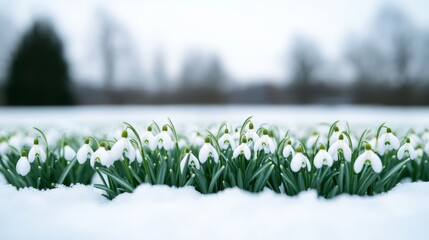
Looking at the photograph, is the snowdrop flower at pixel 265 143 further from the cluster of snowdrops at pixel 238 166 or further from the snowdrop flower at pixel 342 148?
the snowdrop flower at pixel 342 148

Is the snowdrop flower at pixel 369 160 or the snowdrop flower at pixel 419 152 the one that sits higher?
the snowdrop flower at pixel 369 160

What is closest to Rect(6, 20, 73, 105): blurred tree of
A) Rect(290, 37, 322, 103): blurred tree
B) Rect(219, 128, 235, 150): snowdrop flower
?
Rect(290, 37, 322, 103): blurred tree

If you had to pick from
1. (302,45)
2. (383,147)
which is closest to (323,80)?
(302,45)

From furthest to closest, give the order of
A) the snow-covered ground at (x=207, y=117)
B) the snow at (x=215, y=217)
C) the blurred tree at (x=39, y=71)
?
the blurred tree at (x=39, y=71) → the snow-covered ground at (x=207, y=117) → the snow at (x=215, y=217)

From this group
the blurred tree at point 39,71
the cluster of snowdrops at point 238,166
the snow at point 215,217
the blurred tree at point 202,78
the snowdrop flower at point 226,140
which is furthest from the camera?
the blurred tree at point 202,78

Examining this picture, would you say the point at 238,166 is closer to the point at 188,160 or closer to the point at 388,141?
the point at 188,160

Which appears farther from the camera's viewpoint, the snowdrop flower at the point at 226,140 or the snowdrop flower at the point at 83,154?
the snowdrop flower at the point at 226,140

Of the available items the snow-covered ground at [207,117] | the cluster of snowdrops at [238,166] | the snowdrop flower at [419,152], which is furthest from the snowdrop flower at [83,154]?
the snow-covered ground at [207,117]

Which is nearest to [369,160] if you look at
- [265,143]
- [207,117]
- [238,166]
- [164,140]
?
[265,143]

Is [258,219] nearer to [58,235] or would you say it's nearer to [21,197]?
[58,235]
